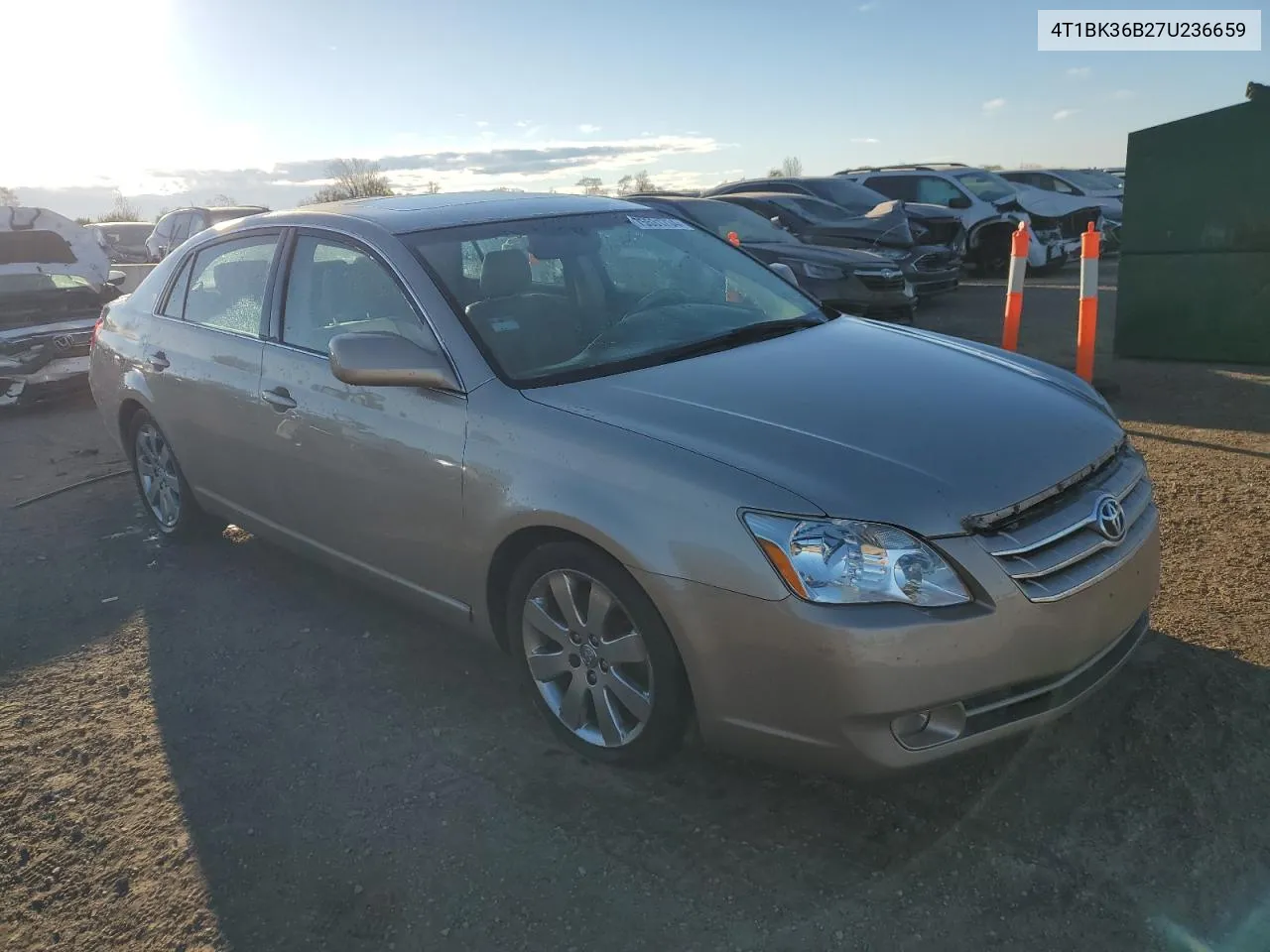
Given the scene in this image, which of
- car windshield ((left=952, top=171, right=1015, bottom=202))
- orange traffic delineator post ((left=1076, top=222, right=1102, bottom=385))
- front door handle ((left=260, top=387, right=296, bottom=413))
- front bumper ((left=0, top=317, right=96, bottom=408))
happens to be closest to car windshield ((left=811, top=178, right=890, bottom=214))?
car windshield ((left=952, top=171, right=1015, bottom=202))

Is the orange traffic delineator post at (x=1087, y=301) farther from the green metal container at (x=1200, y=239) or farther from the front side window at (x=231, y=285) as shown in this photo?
the front side window at (x=231, y=285)

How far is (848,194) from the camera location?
1439cm

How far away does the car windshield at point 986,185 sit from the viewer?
16.3 metres

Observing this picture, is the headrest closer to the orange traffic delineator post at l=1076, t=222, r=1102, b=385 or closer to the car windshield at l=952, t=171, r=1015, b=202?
the orange traffic delineator post at l=1076, t=222, r=1102, b=385

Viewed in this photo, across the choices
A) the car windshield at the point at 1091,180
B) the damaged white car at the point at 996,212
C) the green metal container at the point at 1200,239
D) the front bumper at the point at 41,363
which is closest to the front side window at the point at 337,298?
the front bumper at the point at 41,363

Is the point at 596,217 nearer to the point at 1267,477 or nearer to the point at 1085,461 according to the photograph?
the point at 1085,461

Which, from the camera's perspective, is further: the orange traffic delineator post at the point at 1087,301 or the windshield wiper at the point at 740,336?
the orange traffic delineator post at the point at 1087,301

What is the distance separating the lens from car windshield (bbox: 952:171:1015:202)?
16266 millimetres

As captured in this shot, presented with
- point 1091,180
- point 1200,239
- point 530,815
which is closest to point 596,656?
point 530,815

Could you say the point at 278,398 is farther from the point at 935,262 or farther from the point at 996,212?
the point at 996,212

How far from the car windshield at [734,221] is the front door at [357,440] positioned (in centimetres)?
736

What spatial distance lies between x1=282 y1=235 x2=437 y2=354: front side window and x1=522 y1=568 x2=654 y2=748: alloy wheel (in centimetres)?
100

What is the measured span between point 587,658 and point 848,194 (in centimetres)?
1265

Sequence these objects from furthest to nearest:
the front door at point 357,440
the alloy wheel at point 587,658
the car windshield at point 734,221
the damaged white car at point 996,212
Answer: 1. the damaged white car at point 996,212
2. the car windshield at point 734,221
3. the front door at point 357,440
4. the alloy wheel at point 587,658
